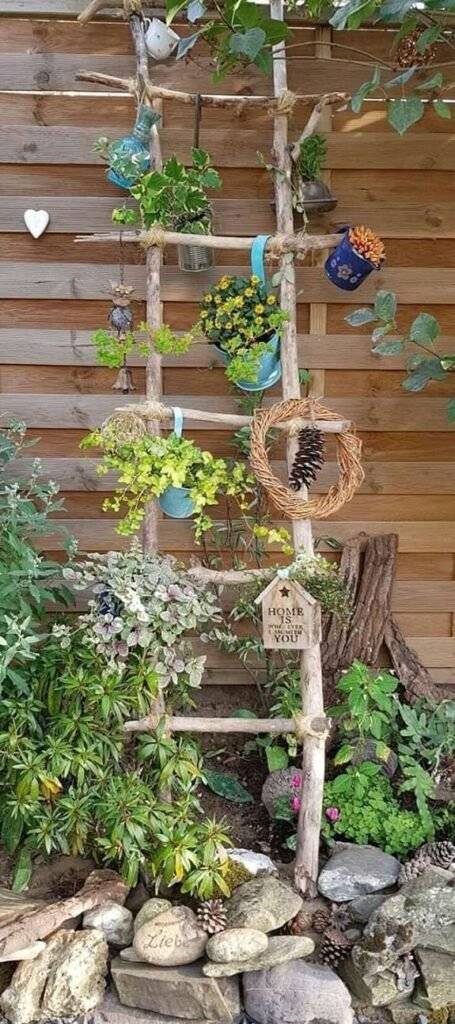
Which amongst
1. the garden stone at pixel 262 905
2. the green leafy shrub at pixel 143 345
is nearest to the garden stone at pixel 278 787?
the garden stone at pixel 262 905

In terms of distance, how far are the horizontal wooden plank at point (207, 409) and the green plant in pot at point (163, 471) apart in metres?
0.56

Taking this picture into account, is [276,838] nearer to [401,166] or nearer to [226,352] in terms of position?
[226,352]

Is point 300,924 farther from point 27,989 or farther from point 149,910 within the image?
point 27,989

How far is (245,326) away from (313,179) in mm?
689

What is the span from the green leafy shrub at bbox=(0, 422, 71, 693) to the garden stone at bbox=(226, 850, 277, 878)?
0.84 m

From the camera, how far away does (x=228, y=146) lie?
116 inches

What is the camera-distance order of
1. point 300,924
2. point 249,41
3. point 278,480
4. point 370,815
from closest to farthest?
1. point 249,41
2. point 300,924
3. point 278,480
4. point 370,815

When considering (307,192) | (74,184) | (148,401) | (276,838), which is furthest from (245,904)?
(74,184)

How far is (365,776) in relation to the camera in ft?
9.09

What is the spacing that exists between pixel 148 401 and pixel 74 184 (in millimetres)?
1016

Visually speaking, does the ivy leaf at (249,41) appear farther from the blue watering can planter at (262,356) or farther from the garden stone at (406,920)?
the garden stone at (406,920)

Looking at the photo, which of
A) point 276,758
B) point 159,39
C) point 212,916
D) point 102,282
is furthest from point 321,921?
point 159,39

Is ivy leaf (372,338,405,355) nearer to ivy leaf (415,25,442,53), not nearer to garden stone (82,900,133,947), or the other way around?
ivy leaf (415,25,442,53)

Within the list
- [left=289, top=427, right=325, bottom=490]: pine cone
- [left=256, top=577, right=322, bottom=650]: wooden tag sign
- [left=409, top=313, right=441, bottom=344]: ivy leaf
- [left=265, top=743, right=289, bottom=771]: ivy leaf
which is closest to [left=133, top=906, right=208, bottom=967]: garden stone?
[left=265, top=743, right=289, bottom=771]: ivy leaf
